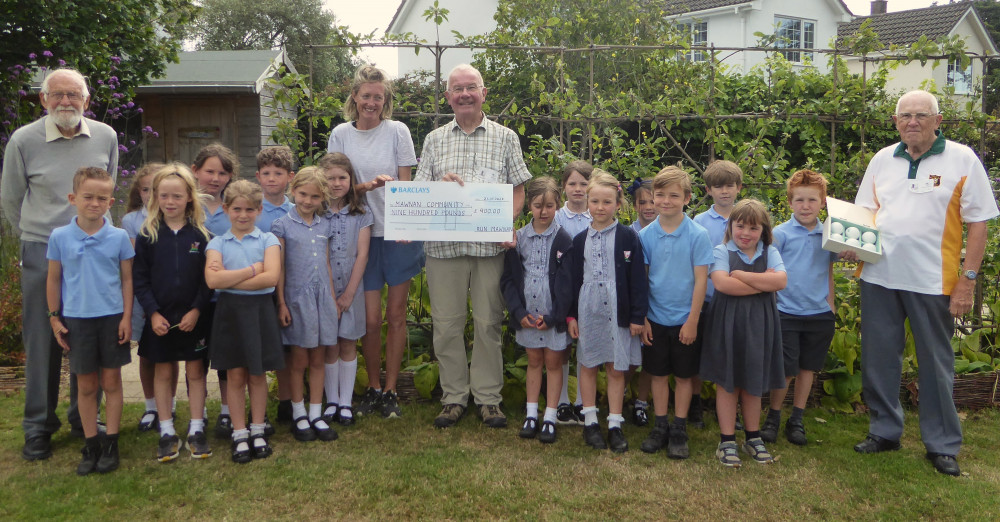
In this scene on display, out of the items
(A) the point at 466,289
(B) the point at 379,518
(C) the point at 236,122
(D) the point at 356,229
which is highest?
(C) the point at 236,122

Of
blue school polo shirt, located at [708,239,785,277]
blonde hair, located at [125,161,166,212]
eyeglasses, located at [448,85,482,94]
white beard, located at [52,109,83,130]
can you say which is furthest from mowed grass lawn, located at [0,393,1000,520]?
eyeglasses, located at [448,85,482,94]

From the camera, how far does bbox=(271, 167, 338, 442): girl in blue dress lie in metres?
4.11

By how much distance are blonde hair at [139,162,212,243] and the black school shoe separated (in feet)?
7.87

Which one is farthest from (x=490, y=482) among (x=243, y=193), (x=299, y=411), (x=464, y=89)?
(x=464, y=89)

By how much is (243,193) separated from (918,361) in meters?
3.81

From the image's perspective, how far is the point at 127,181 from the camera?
33.6 feet

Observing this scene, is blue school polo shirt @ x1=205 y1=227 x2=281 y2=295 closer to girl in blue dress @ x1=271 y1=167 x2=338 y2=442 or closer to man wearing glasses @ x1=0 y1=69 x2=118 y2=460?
girl in blue dress @ x1=271 y1=167 x2=338 y2=442

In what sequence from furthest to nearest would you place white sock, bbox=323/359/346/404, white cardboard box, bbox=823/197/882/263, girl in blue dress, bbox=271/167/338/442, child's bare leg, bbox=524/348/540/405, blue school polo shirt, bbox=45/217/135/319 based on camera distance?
white sock, bbox=323/359/346/404 < child's bare leg, bbox=524/348/540/405 < girl in blue dress, bbox=271/167/338/442 < white cardboard box, bbox=823/197/882/263 < blue school polo shirt, bbox=45/217/135/319

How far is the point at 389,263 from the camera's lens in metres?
4.54

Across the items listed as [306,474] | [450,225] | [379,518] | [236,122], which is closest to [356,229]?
[450,225]

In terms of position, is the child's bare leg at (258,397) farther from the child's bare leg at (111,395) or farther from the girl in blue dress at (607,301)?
the girl in blue dress at (607,301)

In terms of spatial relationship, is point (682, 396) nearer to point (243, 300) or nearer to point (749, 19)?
point (243, 300)

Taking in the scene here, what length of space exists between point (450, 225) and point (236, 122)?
33.2 feet

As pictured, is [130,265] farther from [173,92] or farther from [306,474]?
[173,92]
